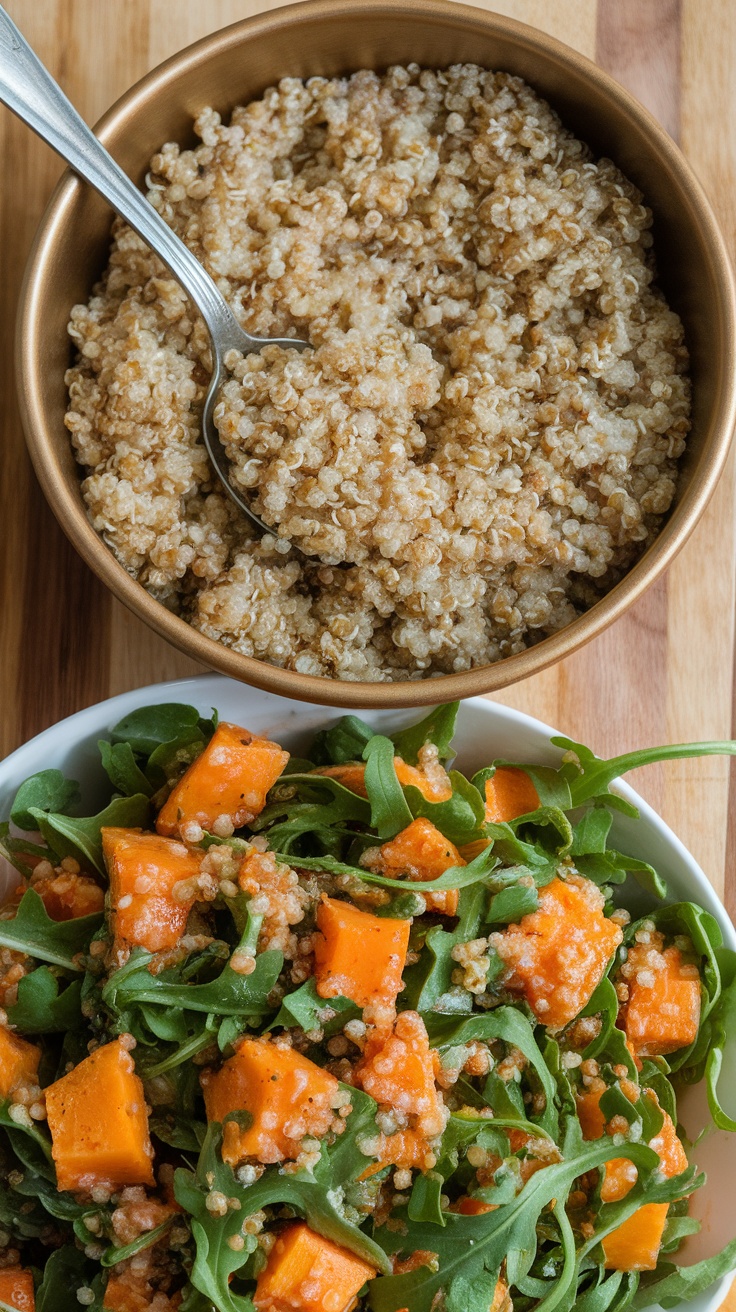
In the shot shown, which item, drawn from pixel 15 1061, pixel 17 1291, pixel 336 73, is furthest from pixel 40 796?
pixel 336 73

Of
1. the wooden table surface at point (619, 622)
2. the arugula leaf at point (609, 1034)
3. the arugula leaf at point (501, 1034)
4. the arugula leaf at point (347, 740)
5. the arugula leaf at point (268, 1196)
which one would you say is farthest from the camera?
the wooden table surface at point (619, 622)

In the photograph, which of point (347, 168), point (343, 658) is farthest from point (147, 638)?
point (347, 168)

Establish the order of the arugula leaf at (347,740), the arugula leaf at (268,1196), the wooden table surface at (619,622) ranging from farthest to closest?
the wooden table surface at (619,622) < the arugula leaf at (347,740) < the arugula leaf at (268,1196)

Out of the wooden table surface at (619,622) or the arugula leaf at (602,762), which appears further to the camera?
the wooden table surface at (619,622)

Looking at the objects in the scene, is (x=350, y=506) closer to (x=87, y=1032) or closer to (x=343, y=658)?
(x=343, y=658)

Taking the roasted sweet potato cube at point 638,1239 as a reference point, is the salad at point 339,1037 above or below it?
above

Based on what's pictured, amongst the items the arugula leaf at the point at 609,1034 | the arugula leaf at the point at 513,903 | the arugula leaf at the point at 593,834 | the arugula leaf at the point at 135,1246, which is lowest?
the arugula leaf at the point at 135,1246

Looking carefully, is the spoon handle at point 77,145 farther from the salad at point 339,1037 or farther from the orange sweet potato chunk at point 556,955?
the orange sweet potato chunk at point 556,955

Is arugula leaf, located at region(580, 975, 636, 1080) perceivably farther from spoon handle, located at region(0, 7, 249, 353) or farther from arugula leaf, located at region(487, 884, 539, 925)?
spoon handle, located at region(0, 7, 249, 353)

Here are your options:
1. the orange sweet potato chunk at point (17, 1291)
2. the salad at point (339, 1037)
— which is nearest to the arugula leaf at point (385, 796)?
the salad at point (339, 1037)
